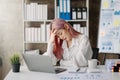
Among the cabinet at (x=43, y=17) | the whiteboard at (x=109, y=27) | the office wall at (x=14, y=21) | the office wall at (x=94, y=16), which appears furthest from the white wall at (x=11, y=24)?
the whiteboard at (x=109, y=27)

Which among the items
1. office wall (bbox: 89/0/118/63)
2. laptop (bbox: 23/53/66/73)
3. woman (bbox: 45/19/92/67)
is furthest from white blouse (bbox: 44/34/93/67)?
office wall (bbox: 89/0/118/63)

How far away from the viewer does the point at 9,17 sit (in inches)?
193

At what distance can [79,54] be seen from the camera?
2.98m

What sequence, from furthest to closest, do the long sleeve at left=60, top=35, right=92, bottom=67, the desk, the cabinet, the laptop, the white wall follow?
the white wall, the cabinet, the long sleeve at left=60, top=35, right=92, bottom=67, the laptop, the desk

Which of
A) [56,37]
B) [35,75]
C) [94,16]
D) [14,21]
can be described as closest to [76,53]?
[56,37]

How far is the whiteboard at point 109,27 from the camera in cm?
441

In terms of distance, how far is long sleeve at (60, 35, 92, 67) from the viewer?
2.92m

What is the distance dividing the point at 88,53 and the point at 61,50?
1.09 feet

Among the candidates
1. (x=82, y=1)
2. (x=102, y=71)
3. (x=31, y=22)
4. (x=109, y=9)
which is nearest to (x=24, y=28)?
(x=31, y=22)

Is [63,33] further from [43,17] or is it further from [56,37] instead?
[43,17]

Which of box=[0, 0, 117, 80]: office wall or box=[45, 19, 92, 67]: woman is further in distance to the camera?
box=[0, 0, 117, 80]: office wall

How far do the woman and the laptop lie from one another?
1.35 ft

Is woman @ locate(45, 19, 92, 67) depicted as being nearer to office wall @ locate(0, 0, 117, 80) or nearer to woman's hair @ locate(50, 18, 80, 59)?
woman's hair @ locate(50, 18, 80, 59)

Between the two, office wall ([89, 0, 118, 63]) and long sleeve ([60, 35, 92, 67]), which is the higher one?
office wall ([89, 0, 118, 63])
